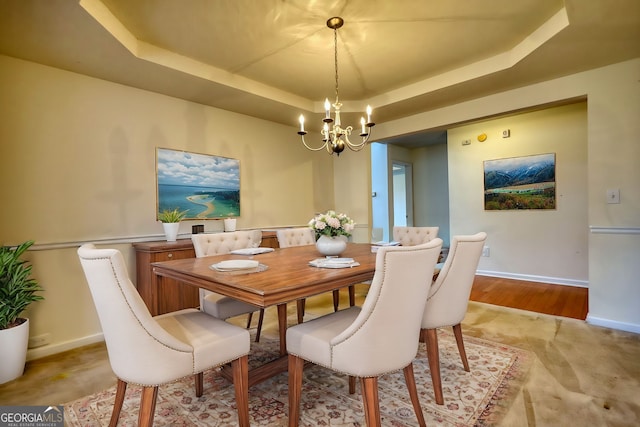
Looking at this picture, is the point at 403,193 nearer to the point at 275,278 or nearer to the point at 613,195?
the point at 613,195

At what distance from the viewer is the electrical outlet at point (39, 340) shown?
237cm

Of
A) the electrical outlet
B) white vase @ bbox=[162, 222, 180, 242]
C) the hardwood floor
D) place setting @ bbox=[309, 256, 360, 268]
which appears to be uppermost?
white vase @ bbox=[162, 222, 180, 242]

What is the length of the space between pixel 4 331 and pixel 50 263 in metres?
0.62

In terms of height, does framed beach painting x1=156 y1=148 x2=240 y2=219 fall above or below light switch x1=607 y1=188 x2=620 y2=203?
above

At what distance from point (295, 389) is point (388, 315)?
610mm

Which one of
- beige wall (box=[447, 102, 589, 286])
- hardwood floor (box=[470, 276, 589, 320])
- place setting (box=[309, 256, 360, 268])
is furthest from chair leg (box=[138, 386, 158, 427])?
beige wall (box=[447, 102, 589, 286])

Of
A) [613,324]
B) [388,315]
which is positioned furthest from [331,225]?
[613,324]

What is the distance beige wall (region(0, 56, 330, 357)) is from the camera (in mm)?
2369

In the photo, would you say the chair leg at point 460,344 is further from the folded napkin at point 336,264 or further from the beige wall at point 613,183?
the beige wall at point 613,183

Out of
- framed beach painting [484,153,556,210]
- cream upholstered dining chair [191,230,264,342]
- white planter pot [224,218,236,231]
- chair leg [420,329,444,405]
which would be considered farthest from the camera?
framed beach painting [484,153,556,210]

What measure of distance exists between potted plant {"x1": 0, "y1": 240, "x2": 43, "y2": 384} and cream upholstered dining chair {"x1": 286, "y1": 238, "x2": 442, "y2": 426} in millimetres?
2063

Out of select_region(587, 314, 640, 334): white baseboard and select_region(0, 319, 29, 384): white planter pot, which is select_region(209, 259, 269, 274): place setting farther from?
select_region(587, 314, 640, 334): white baseboard

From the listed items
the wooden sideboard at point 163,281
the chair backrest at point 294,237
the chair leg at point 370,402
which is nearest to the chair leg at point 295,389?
the chair leg at point 370,402

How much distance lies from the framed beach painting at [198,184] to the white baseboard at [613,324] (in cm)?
373
